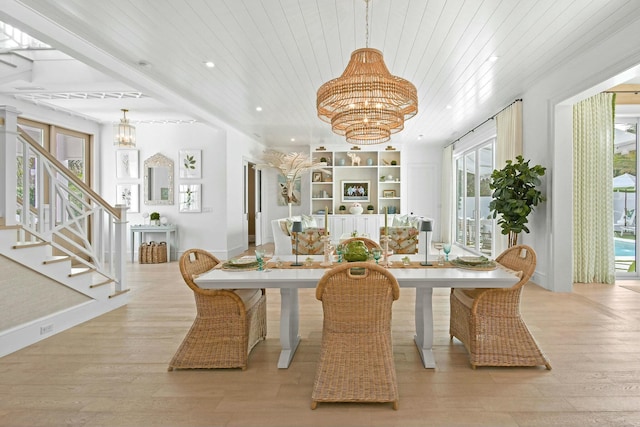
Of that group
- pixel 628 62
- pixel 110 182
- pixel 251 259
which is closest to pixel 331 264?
pixel 251 259

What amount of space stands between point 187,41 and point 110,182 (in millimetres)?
5214

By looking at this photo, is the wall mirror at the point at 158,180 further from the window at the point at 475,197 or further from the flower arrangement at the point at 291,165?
the window at the point at 475,197

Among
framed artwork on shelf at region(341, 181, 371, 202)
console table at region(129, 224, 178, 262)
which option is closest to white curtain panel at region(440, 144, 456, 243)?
framed artwork on shelf at region(341, 181, 371, 202)

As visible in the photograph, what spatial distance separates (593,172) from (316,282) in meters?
4.82

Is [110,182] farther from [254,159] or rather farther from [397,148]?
[397,148]

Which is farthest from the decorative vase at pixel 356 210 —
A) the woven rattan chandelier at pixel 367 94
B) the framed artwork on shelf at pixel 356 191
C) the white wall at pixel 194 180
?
the woven rattan chandelier at pixel 367 94

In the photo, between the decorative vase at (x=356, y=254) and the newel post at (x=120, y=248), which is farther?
the newel post at (x=120, y=248)

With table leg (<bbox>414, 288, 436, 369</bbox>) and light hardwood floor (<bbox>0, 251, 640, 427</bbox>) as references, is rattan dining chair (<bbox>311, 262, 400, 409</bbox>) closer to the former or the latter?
light hardwood floor (<bbox>0, 251, 640, 427</bbox>)

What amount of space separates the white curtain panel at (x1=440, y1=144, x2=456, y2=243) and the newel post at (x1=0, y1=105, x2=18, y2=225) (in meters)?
9.11

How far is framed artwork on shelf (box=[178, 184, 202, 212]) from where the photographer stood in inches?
308

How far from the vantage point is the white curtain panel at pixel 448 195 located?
397 inches

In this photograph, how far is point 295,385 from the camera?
250 centimetres

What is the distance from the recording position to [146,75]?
15.4 ft

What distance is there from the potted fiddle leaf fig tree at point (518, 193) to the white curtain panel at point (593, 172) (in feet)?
2.34
